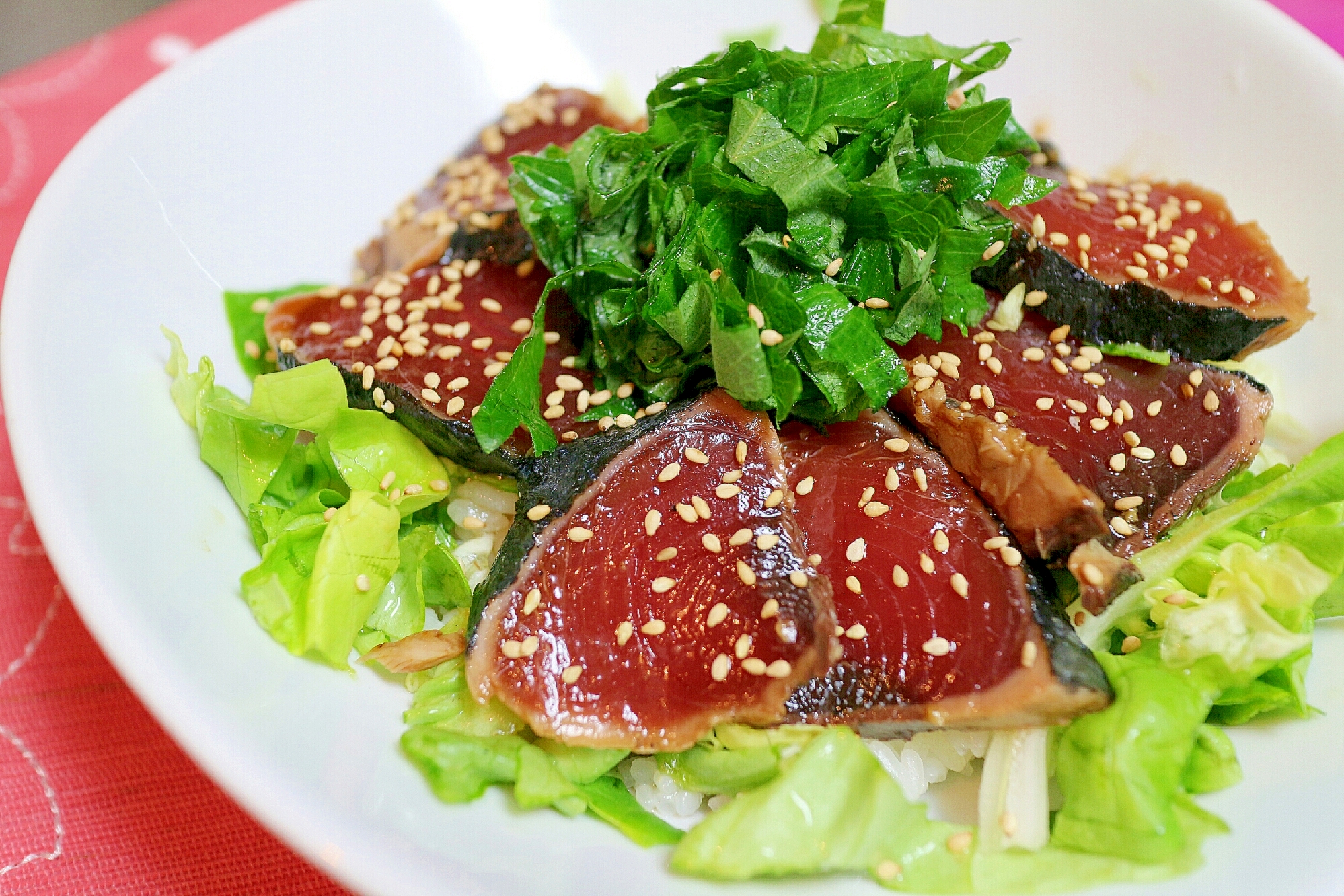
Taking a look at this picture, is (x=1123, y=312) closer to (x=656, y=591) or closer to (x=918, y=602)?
(x=918, y=602)

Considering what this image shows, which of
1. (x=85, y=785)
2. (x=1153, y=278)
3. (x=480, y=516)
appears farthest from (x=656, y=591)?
(x=1153, y=278)

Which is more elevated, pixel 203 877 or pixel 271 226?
pixel 271 226

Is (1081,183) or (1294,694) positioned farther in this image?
(1081,183)

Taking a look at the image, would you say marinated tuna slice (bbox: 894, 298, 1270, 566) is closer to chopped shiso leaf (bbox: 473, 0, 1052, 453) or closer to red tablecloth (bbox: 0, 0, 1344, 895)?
chopped shiso leaf (bbox: 473, 0, 1052, 453)

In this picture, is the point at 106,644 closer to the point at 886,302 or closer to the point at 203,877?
the point at 203,877

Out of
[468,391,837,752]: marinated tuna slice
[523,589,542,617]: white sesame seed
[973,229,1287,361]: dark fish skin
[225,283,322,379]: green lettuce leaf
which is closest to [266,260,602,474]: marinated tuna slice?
[225,283,322,379]: green lettuce leaf

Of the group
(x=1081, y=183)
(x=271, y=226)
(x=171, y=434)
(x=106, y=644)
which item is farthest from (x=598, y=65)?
(x=106, y=644)

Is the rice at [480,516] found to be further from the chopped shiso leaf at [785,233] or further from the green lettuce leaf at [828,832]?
the green lettuce leaf at [828,832]
